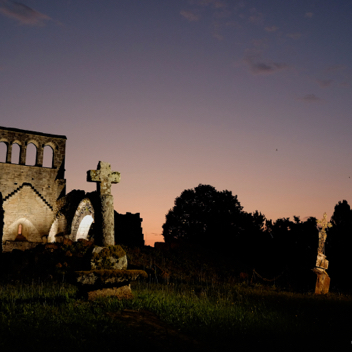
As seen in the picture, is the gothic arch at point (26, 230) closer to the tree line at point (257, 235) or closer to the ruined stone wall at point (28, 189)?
the ruined stone wall at point (28, 189)

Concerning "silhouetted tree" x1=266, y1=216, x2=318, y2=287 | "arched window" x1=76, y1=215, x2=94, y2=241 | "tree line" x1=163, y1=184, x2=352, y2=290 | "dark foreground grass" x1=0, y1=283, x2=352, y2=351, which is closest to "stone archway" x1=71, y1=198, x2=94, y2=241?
"arched window" x1=76, y1=215, x2=94, y2=241

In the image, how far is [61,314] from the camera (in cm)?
695

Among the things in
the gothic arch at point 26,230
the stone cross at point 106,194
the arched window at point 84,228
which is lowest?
the gothic arch at point 26,230

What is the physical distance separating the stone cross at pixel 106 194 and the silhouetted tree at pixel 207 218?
96.4 ft

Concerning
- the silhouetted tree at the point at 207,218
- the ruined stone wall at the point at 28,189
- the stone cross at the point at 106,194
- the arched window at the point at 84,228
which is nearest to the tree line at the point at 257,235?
the silhouetted tree at the point at 207,218

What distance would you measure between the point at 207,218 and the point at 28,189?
57.9 feet

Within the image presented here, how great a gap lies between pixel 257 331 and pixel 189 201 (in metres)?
35.6

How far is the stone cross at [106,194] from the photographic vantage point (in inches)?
375

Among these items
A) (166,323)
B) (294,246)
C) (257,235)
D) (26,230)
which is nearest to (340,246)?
(294,246)

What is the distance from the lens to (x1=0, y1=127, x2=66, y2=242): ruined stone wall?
105 ft

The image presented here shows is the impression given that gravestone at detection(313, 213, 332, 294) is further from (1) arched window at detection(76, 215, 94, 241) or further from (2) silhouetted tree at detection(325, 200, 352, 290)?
(1) arched window at detection(76, 215, 94, 241)

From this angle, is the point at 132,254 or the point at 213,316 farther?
the point at 132,254

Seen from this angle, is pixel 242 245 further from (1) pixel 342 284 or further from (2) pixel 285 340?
(2) pixel 285 340

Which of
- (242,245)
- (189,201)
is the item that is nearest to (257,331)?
(242,245)
